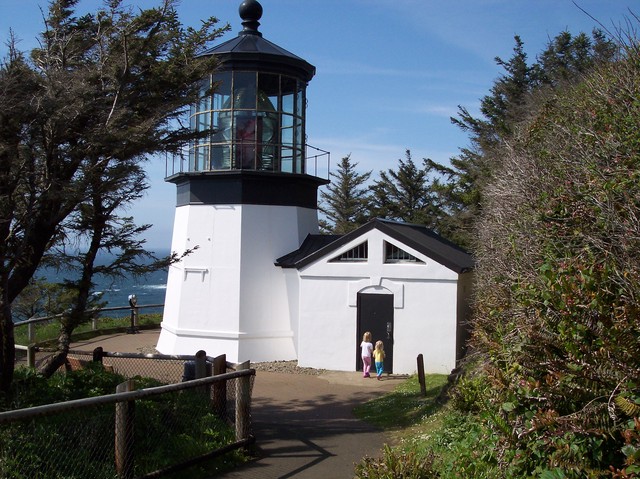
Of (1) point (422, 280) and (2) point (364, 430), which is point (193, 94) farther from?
(1) point (422, 280)

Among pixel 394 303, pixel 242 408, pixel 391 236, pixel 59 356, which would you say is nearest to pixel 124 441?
pixel 242 408

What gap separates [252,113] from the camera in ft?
57.6

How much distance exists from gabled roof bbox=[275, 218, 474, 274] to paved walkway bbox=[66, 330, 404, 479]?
3071 mm

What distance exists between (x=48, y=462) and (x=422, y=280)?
444 inches

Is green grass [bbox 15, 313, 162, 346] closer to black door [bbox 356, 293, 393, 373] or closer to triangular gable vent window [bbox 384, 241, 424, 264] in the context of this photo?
black door [bbox 356, 293, 393, 373]

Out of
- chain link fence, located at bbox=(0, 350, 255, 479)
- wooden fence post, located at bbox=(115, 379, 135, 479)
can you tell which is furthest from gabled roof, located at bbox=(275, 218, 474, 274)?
wooden fence post, located at bbox=(115, 379, 135, 479)

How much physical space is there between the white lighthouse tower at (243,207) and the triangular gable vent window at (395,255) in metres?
3.03

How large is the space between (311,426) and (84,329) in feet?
45.6

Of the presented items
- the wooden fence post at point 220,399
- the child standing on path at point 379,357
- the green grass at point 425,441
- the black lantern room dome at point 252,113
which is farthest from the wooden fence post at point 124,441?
the black lantern room dome at point 252,113

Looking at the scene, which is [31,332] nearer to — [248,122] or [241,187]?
[241,187]

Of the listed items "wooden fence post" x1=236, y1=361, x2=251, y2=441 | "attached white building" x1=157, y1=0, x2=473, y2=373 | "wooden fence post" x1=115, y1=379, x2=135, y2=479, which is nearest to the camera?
"wooden fence post" x1=115, y1=379, x2=135, y2=479

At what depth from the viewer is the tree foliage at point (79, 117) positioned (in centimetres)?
812

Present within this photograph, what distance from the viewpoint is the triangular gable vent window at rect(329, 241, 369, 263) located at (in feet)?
55.8

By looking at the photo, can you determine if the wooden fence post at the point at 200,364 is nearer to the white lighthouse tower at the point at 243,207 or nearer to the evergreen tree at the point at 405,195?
the white lighthouse tower at the point at 243,207
